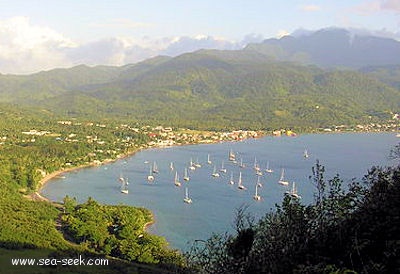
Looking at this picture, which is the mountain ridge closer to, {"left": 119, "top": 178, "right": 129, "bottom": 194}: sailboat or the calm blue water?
the calm blue water

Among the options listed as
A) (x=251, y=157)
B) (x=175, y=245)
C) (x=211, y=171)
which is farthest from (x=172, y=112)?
(x=175, y=245)

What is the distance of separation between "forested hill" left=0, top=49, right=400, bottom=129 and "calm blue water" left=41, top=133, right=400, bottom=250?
67.1 feet

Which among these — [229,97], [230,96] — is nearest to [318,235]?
[229,97]

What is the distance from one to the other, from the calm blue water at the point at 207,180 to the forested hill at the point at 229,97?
20447 millimetres

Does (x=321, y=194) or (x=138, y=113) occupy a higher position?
(x=321, y=194)

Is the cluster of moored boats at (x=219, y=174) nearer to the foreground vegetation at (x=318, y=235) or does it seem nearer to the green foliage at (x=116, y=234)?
the green foliage at (x=116, y=234)

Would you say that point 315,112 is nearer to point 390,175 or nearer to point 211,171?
point 211,171

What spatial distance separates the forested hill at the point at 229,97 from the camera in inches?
3234

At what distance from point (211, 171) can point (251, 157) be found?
779cm

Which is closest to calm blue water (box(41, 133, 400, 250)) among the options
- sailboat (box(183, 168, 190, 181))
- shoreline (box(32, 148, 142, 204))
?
sailboat (box(183, 168, 190, 181))

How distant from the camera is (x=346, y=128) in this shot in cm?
7400

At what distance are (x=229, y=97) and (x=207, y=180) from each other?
7110 cm

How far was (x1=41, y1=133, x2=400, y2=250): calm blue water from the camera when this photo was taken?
2501cm

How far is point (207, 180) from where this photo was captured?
35.9 metres
